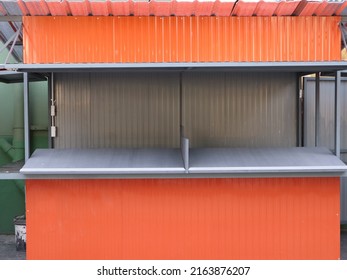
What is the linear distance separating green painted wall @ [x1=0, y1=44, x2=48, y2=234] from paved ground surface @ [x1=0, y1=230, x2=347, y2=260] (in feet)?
1.59

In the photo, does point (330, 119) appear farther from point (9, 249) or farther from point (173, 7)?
point (9, 249)

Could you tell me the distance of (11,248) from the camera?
8.60 meters

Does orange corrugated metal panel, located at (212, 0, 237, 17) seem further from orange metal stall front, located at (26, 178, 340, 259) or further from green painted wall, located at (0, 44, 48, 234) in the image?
green painted wall, located at (0, 44, 48, 234)

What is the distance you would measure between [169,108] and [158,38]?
5.64 ft

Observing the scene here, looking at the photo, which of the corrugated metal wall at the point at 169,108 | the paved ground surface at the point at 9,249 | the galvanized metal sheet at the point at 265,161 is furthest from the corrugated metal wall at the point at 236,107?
the paved ground surface at the point at 9,249

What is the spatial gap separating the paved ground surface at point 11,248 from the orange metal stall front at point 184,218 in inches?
79.3

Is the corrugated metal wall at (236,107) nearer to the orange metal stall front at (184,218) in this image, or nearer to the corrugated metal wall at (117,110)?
the corrugated metal wall at (117,110)

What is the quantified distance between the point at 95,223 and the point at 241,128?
302cm

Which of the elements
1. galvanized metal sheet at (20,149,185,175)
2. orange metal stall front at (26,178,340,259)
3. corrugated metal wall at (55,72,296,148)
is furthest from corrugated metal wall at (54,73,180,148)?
orange metal stall front at (26,178,340,259)

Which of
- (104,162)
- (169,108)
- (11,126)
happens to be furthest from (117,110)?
(11,126)

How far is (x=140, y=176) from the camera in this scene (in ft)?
19.4

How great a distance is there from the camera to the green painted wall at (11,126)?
957cm
